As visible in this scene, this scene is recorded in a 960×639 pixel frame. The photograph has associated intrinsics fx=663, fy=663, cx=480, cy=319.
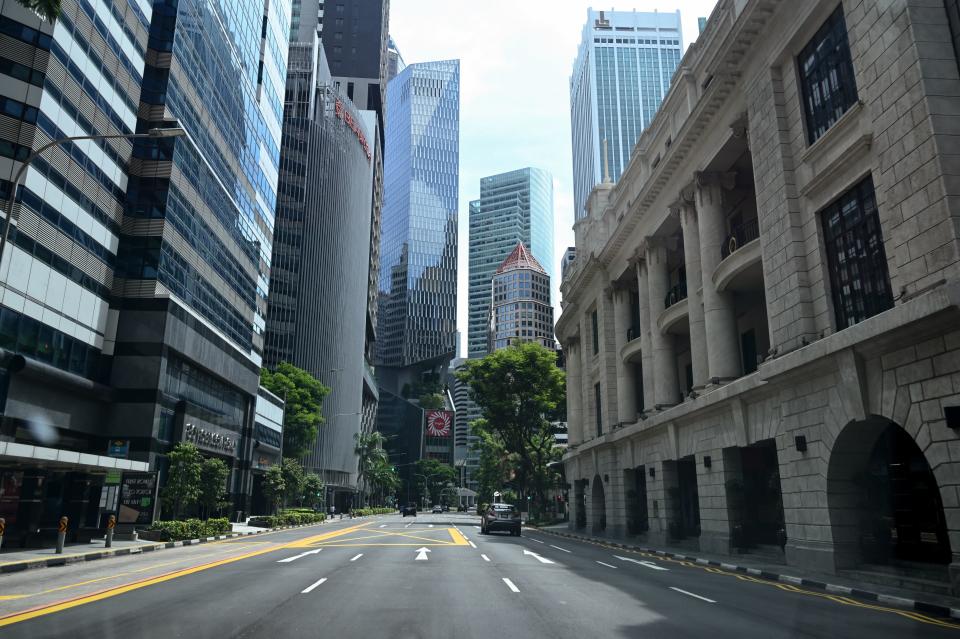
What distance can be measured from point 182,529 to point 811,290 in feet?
93.5

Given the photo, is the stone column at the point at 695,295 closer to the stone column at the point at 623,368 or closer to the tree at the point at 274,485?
the stone column at the point at 623,368

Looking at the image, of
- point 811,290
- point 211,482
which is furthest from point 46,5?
Result: point 211,482

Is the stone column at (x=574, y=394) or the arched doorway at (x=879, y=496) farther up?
the stone column at (x=574, y=394)

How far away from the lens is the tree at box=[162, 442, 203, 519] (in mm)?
33844

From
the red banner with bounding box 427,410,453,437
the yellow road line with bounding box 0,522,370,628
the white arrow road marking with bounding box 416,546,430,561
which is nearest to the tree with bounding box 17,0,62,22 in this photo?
the yellow road line with bounding box 0,522,370,628

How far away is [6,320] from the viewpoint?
26.0 meters

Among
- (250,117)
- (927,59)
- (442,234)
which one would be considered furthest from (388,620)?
(442,234)

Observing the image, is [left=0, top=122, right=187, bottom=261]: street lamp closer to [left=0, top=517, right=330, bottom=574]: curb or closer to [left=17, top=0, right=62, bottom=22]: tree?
[left=17, top=0, right=62, bottom=22]: tree

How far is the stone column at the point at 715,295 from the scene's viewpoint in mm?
27141

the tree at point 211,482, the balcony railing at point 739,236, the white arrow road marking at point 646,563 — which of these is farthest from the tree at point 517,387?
the white arrow road marking at point 646,563

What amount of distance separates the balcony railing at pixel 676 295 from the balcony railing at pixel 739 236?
14.7 ft

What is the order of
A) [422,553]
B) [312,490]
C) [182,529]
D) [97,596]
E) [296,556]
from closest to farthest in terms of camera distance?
1. [97,596]
2. [296,556]
3. [422,553]
4. [182,529]
5. [312,490]

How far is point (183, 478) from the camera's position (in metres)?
34.0

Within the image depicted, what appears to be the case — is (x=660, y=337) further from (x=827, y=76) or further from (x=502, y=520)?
(x=827, y=76)
